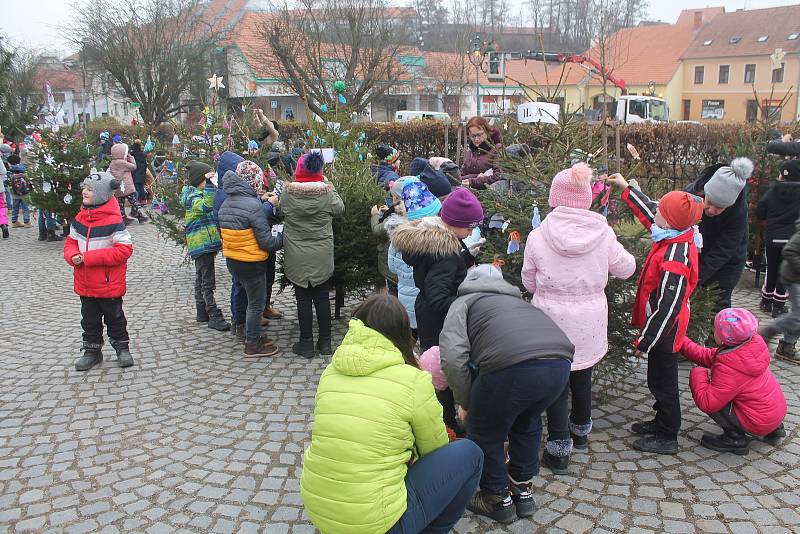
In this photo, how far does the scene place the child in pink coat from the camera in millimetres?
3551

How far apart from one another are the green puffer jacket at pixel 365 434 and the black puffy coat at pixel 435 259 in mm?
966

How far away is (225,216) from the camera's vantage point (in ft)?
18.2

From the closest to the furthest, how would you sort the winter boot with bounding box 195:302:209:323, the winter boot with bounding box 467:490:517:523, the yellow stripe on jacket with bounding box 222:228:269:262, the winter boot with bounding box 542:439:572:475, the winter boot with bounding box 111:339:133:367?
the winter boot with bounding box 467:490:517:523 < the winter boot with bounding box 542:439:572:475 < the yellow stripe on jacket with bounding box 222:228:269:262 < the winter boot with bounding box 111:339:133:367 < the winter boot with bounding box 195:302:209:323

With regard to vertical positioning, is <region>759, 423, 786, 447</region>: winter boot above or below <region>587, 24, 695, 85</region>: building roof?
below

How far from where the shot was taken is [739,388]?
3900 millimetres

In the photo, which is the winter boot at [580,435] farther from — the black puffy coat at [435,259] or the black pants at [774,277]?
A: the black pants at [774,277]

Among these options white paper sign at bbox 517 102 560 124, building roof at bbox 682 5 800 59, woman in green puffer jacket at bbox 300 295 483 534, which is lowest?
woman in green puffer jacket at bbox 300 295 483 534

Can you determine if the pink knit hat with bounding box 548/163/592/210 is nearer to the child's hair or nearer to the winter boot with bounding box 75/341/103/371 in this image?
the child's hair

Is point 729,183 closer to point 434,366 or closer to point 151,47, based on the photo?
point 434,366

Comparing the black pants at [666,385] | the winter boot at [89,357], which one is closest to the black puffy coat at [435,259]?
the black pants at [666,385]

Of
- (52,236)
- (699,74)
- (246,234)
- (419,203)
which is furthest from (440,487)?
(699,74)

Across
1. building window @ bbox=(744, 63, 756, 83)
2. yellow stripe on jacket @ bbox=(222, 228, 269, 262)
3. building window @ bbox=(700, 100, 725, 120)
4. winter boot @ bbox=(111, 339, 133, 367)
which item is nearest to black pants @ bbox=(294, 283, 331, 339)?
yellow stripe on jacket @ bbox=(222, 228, 269, 262)

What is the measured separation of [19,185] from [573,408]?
41.2 ft

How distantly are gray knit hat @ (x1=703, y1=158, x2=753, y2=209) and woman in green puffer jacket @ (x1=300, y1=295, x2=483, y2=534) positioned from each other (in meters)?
3.01
